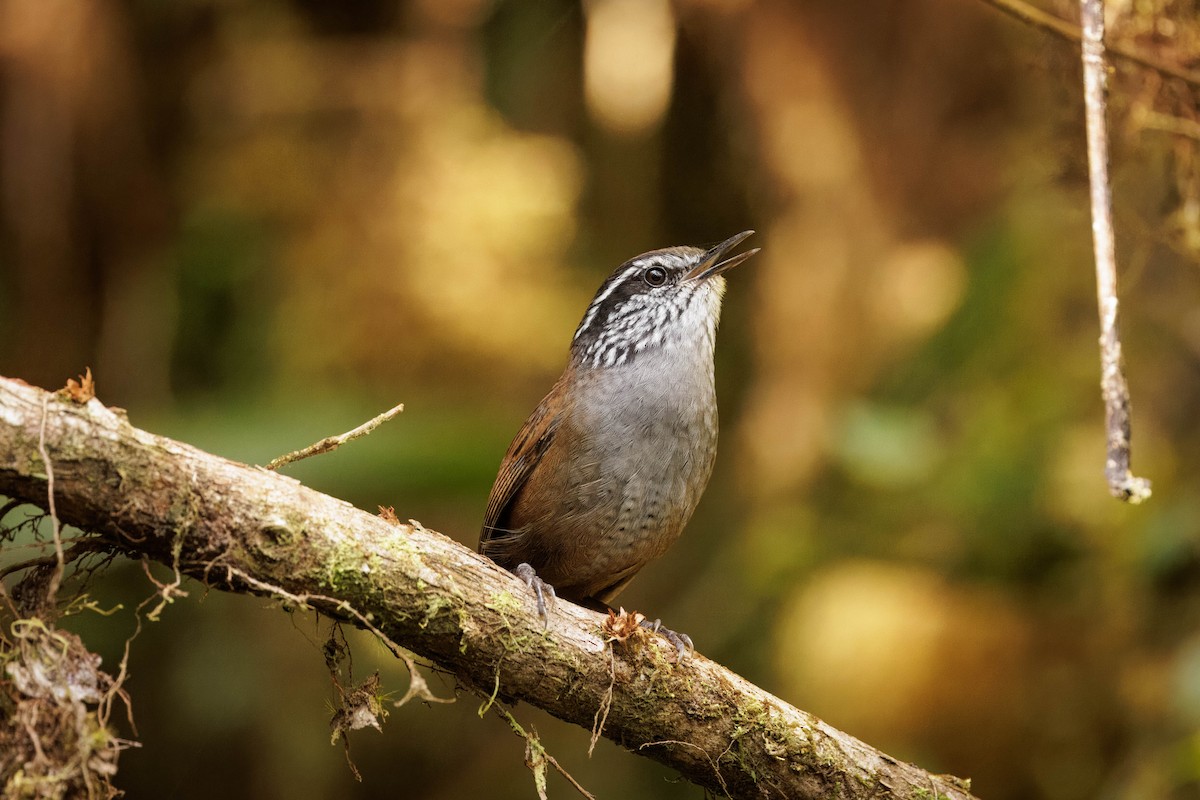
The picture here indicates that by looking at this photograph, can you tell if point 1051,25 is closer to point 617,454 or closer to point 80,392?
point 617,454

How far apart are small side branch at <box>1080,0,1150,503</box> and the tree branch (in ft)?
3.75

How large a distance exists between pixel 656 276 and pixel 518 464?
3.06 ft

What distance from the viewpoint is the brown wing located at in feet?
13.3

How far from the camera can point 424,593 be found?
110 inches

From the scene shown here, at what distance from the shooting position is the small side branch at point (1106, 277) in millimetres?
2512

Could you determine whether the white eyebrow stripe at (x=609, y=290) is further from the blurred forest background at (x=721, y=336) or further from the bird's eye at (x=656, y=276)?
the blurred forest background at (x=721, y=336)

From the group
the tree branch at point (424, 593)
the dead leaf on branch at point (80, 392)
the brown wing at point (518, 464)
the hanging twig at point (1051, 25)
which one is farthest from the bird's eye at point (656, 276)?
the dead leaf on branch at point (80, 392)

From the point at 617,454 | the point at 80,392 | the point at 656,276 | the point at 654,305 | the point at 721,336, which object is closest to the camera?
the point at 80,392

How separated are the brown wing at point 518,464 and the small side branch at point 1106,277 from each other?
6.25ft

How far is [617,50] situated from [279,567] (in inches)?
218

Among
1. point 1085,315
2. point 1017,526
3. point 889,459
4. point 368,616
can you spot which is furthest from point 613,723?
point 1085,315

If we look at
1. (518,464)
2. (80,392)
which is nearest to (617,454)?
(518,464)

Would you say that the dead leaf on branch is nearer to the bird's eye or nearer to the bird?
the bird

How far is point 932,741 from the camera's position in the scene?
6.27 meters
